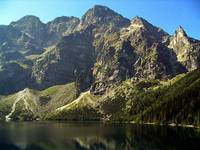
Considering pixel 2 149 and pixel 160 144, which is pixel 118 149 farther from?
pixel 2 149

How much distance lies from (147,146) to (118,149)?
13.9m

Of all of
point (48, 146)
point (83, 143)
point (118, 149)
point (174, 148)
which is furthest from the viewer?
point (83, 143)

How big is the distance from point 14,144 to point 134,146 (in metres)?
60.1

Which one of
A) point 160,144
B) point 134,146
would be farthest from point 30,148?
point 160,144

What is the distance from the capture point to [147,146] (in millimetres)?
153250

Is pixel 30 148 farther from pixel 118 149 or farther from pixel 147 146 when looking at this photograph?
pixel 147 146

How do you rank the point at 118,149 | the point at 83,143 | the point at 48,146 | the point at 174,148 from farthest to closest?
1. the point at 83,143
2. the point at 48,146
3. the point at 118,149
4. the point at 174,148

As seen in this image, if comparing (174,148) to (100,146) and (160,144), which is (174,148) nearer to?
(160,144)

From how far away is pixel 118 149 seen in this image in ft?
492

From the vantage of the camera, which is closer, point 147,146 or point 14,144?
point 147,146

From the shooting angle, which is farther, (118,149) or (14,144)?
(14,144)

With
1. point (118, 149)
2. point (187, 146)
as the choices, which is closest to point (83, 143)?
point (118, 149)

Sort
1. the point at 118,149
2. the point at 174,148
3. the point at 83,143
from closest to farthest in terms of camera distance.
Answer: the point at 174,148, the point at 118,149, the point at 83,143

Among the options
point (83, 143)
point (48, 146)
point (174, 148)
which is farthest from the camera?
point (83, 143)
